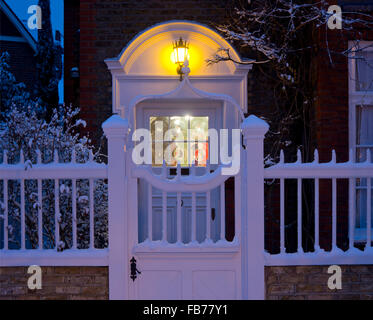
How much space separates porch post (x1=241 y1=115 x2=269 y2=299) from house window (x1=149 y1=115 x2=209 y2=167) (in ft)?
7.02

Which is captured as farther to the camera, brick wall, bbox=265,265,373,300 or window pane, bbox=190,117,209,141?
window pane, bbox=190,117,209,141

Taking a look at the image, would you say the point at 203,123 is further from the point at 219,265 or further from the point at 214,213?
the point at 219,265

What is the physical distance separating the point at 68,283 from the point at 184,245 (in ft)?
3.57

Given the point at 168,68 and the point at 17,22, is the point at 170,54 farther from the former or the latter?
the point at 17,22

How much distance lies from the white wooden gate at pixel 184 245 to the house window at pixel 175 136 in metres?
2.08

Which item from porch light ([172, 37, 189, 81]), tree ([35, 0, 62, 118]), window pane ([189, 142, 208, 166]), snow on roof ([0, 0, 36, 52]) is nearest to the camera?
porch light ([172, 37, 189, 81])

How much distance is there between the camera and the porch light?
5242mm

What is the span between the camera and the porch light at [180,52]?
524cm

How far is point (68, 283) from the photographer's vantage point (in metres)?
3.54

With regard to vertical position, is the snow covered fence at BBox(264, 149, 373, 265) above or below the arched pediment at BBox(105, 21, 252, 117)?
below

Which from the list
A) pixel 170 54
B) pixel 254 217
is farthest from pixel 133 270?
pixel 170 54

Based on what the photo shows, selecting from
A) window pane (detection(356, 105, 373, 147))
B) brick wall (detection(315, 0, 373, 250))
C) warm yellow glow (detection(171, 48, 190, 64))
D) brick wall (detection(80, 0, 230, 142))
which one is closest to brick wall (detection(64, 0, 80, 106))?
brick wall (detection(80, 0, 230, 142))

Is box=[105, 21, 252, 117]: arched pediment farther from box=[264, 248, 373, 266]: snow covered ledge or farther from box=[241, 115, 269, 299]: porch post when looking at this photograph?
box=[264, 248, 373, 266]: snow covered ledge
